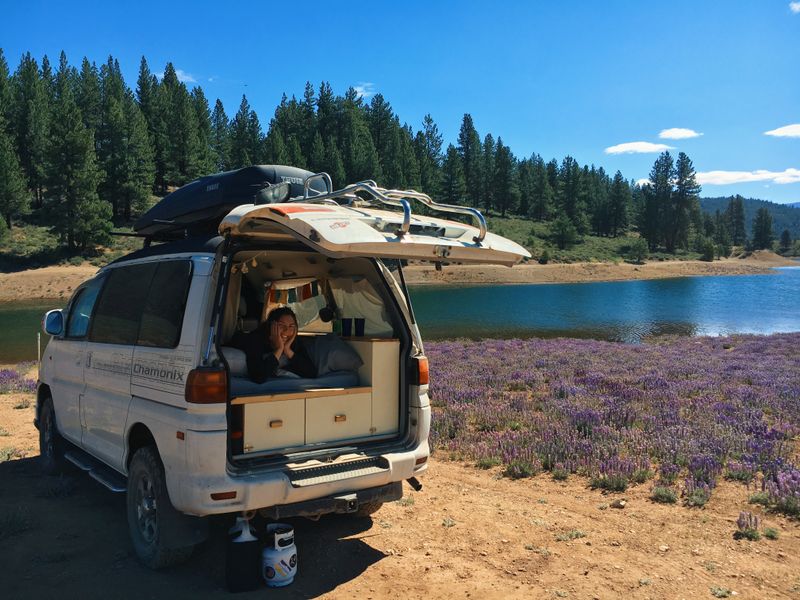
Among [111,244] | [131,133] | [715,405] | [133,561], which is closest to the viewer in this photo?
[133,561]

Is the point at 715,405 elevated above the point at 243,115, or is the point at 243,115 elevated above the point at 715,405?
the point at 243,115

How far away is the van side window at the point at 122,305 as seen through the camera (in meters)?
5.11

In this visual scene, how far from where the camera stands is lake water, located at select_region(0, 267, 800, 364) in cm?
3119

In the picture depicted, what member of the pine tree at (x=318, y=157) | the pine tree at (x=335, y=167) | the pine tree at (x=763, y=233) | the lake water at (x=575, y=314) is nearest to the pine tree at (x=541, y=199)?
the pine tree at (x=335, y=167)

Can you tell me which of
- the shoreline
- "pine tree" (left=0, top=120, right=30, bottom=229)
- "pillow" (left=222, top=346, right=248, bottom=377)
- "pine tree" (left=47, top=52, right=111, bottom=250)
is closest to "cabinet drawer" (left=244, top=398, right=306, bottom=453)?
"pillow" (left=222, top=346, right=248, bottom=377)

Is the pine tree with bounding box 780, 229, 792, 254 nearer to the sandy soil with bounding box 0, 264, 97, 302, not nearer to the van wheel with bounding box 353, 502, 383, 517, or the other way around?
the sandy soil with bounding box 0, 264, 97, 302

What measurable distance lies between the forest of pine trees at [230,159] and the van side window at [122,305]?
60.0 m

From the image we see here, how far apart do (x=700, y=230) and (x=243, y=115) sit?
369 ft

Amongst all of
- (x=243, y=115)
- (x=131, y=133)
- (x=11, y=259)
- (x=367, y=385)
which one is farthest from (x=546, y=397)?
(x=243, y=115)

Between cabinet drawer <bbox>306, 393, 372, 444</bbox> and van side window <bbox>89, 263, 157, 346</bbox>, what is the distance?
1.56 m

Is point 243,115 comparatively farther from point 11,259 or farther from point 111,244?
point 11,259

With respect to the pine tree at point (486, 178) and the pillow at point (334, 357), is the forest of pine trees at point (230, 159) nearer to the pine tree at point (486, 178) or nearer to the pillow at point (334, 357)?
the pine tree at point (486, 178)

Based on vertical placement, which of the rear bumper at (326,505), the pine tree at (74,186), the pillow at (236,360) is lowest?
the rear bumper at (326,505)

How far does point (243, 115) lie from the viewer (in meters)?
109
